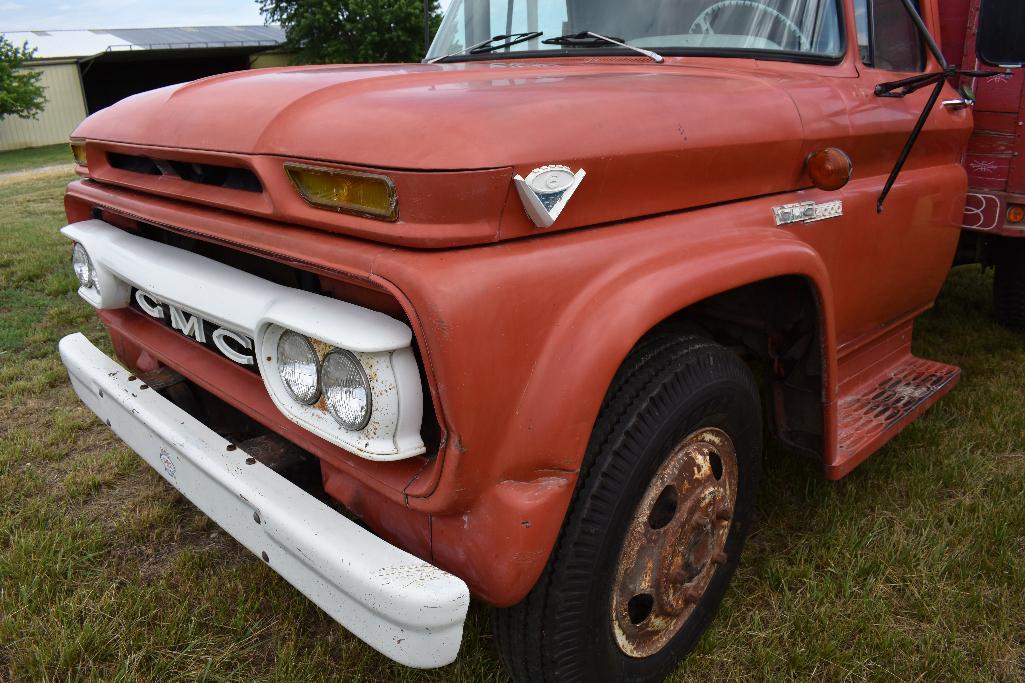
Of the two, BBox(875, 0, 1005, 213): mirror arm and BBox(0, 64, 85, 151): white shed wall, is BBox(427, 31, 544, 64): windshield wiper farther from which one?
BBox(0, 64, 85, 151): white shed wall

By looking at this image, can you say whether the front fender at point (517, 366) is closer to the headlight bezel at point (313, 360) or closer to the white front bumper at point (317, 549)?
the white front bumper at point (317, 549)

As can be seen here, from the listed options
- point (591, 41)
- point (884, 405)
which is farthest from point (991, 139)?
point (591, 41)

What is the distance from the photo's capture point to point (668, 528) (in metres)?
1.71

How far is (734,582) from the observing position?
219cm

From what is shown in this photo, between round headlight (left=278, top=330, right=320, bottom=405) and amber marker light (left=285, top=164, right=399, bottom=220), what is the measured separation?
0.26 m

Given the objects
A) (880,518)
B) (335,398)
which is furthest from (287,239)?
(880,518)

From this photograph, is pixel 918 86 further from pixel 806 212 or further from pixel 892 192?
pixel 806 212

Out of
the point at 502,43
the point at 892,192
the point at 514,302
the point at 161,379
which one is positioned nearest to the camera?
the point at 514,302

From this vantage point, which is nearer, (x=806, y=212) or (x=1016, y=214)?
(x=806, y=212)

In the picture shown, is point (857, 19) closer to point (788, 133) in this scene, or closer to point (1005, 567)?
point (788, 133)

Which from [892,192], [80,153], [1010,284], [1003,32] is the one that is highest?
[1003,32]

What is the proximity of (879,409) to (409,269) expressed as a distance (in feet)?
6.12

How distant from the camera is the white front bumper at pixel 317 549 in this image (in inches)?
50.0

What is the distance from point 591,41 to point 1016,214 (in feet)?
7.53
